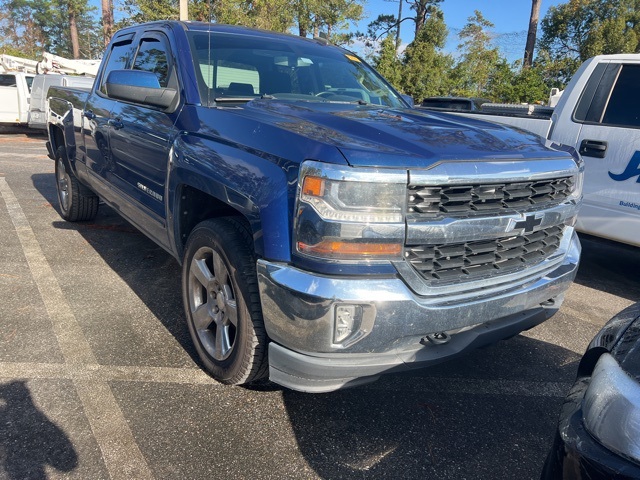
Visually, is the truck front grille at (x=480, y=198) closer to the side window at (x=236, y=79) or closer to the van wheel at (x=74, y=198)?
the side window at (x=236, y=79)

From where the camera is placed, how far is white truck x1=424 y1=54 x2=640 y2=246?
4.41 meters

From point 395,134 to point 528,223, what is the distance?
0.76 metres

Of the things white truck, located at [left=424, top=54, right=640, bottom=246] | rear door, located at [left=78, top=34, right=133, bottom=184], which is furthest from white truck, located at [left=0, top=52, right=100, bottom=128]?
white truck, located at [left=424, top=54, right=640, bottom=246]

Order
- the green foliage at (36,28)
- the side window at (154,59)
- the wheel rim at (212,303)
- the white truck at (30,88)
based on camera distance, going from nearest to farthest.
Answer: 1. the wheel rim at (212,303)
2. the side window at (154,59)
3. the white truck at (30,88)
4. the green foliage at (36,28)

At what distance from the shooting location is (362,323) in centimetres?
210

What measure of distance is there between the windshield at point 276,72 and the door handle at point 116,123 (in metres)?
0.91

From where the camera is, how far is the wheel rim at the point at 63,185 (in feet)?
19.5

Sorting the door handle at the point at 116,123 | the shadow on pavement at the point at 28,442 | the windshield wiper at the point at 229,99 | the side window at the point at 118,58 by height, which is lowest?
the shadow on pavement at the point at 28,442

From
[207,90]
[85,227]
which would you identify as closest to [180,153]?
[207,90]

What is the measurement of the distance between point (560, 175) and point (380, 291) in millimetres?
1226

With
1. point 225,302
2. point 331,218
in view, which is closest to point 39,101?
point 225,302

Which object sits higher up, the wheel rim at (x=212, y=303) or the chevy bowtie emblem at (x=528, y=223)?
the chevy bowtie emblem at (x=528, y=223)

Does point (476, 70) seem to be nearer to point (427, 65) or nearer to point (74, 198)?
point (427, 65)

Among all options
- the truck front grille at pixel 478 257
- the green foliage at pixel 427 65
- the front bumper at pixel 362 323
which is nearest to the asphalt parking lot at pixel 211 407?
the front bumper at pixel 362 323
